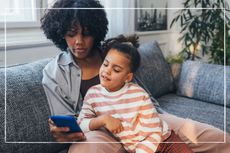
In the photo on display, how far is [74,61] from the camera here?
0.69 meters

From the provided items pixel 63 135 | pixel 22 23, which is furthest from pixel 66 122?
pixel 22 23

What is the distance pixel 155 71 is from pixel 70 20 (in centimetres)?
31

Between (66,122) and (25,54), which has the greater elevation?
(25,54)

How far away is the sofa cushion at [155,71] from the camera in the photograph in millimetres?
775

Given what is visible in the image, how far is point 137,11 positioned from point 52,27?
0.23 m

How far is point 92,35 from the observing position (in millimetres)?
673

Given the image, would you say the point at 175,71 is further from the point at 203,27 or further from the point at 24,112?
the point at 24,112

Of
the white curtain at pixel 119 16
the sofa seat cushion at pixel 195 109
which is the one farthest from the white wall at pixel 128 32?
the sofa seat cushion at pixel 195 109

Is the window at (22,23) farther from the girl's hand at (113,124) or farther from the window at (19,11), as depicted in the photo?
the girl's hand at (113,124)

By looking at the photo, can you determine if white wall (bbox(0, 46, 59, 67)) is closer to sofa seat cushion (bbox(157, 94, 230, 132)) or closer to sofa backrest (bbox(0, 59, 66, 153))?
sofa backrest (bbox(0, 59, 66, 153))

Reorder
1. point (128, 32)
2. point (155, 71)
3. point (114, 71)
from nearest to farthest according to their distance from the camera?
point (114, 71)
point (128, 32)
point (155, 71)

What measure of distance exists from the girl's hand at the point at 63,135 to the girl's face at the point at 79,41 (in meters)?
0.17

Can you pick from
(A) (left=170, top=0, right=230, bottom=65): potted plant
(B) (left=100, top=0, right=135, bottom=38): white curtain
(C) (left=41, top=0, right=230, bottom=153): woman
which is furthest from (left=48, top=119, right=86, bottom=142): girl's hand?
(A) (left=170, top=0, right=230, bottom=65): potted plant

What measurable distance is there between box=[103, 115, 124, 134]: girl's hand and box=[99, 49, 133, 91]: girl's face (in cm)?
7
